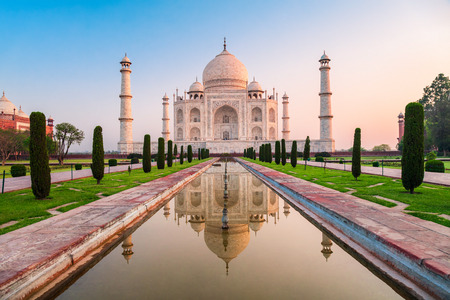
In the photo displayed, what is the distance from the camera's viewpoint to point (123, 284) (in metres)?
2.54

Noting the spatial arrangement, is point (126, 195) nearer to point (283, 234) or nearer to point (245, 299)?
point (283, 234)

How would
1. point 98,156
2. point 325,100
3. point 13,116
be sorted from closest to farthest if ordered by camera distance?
point 98,156 < point 325,100 < point 13,116

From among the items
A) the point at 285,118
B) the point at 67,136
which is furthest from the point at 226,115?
the point at 67,136

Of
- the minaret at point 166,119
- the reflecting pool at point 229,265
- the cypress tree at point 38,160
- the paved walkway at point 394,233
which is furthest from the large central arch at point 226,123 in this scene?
the reflecting pool at point 229,265

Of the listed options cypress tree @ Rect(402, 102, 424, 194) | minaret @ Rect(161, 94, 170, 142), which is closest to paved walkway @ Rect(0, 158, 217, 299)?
cypress tree @ Rect(402, 102, 424, 194)

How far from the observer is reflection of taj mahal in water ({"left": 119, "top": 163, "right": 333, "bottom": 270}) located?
11.5 ft

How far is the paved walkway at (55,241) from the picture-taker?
7.58 feet

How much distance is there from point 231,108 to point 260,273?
4216cm

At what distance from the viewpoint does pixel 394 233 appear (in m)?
3.24

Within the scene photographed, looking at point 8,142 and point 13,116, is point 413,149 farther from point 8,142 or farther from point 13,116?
point 13,116

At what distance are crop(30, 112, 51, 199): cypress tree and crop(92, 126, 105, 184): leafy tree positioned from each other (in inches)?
93.7

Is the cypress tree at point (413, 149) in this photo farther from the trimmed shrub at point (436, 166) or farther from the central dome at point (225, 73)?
the central dome at point (225, 73)

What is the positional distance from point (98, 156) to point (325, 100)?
31052mm

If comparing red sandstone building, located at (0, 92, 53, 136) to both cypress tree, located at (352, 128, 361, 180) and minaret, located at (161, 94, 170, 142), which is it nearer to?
minaret, located at (161, 94, 170, 142)
